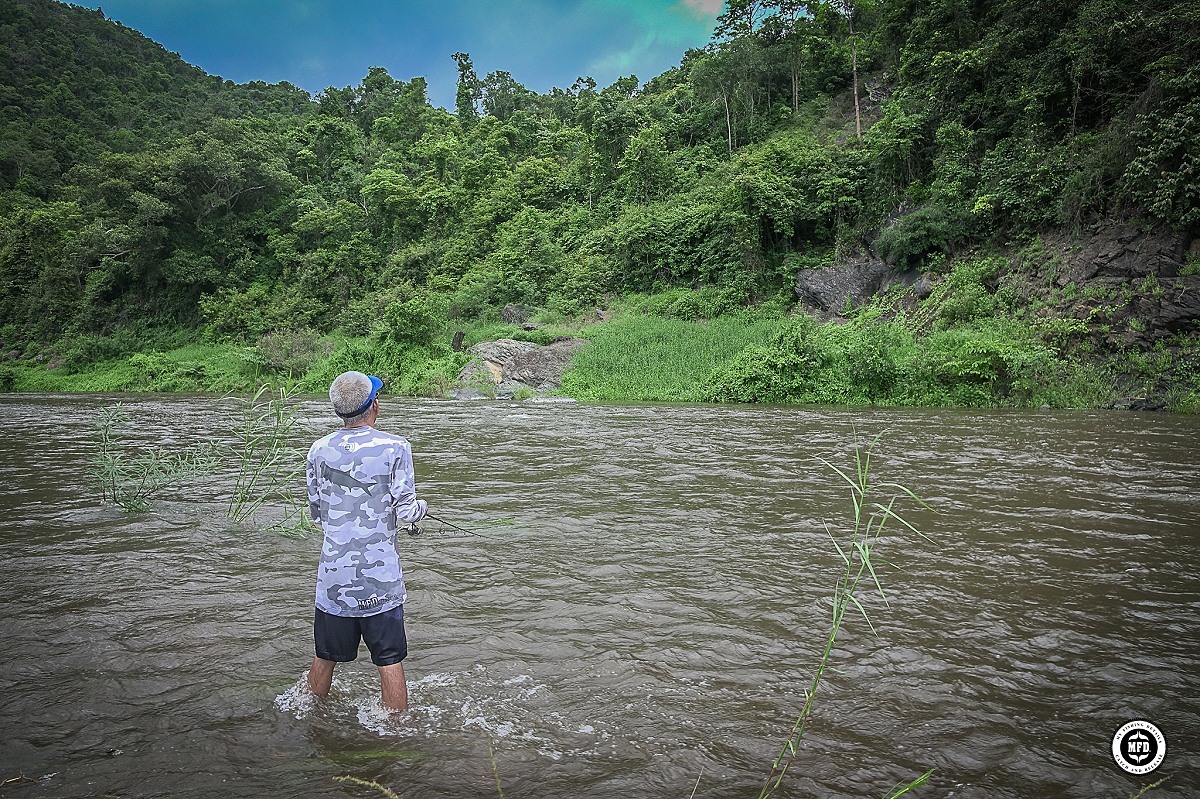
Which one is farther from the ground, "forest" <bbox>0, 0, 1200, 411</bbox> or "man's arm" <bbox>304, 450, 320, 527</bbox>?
"forest" <bbox>0, 0, 1200, 411</bbox>

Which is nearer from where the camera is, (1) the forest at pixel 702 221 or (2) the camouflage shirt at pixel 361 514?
(2) the camouflage shirt at pixel 361 514

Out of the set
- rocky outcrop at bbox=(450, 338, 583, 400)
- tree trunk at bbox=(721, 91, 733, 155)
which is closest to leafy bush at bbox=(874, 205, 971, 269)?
rocky outcrop at bbox=(450, 338, 583, 400)

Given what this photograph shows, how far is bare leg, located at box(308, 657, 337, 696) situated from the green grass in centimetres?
1880

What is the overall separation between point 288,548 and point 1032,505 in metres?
7.32

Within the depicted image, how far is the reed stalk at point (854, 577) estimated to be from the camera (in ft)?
7.66

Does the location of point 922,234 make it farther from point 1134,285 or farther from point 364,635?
point 364,635

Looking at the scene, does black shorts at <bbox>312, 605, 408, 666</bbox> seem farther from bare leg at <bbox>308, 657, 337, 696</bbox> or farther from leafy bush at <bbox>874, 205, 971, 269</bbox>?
leafy bush at <bbox>874, 205, 971, 269</bbox>

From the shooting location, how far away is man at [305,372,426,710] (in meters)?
3.08

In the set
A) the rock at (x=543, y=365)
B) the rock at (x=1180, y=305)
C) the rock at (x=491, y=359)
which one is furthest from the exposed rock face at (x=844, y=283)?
the rock at (x=491, y=359)

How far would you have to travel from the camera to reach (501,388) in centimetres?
2478

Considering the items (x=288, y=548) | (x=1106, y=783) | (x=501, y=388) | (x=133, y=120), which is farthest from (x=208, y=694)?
(x=133, y=120)

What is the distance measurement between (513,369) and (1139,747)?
79.0 feet

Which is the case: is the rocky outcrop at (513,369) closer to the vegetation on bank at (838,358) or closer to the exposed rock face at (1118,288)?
the vegetation on bank at (838,358)

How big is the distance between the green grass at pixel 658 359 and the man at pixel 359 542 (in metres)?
18.7
